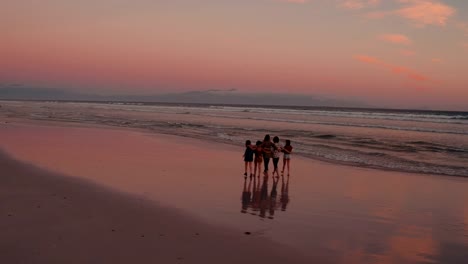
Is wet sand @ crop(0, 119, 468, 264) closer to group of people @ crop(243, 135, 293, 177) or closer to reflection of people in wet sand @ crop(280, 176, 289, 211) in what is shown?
reflection of people in wet sand @ crop(280, 176, 289, 211)

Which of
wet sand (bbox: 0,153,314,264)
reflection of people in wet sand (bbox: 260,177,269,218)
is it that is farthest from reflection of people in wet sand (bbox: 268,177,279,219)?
wet sand (bbox: 0,153,314,264)

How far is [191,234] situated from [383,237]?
350 cm

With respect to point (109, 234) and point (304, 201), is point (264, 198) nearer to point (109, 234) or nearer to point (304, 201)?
point (304, 201)

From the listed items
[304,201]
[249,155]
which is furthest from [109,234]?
[249,155]

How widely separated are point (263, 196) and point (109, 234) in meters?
5.17

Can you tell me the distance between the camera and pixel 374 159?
2097cm

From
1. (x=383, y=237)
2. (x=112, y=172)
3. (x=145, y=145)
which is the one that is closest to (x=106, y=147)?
(x=145, y=145)

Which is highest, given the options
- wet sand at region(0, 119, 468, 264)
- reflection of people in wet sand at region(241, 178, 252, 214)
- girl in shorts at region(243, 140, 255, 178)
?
girl in shorts at region(243, 140, 255, 178)

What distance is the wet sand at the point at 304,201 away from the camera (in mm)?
7637

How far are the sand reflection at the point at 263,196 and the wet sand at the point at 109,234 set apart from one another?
5.70 ft

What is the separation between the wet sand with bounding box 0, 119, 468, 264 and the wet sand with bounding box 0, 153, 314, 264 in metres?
0.16

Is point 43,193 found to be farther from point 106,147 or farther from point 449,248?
point 106,147

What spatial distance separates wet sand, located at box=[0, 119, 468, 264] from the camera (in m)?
7.64

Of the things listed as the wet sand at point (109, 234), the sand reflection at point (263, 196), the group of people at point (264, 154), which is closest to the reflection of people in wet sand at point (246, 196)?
the sand reflection at point (263, 196)
